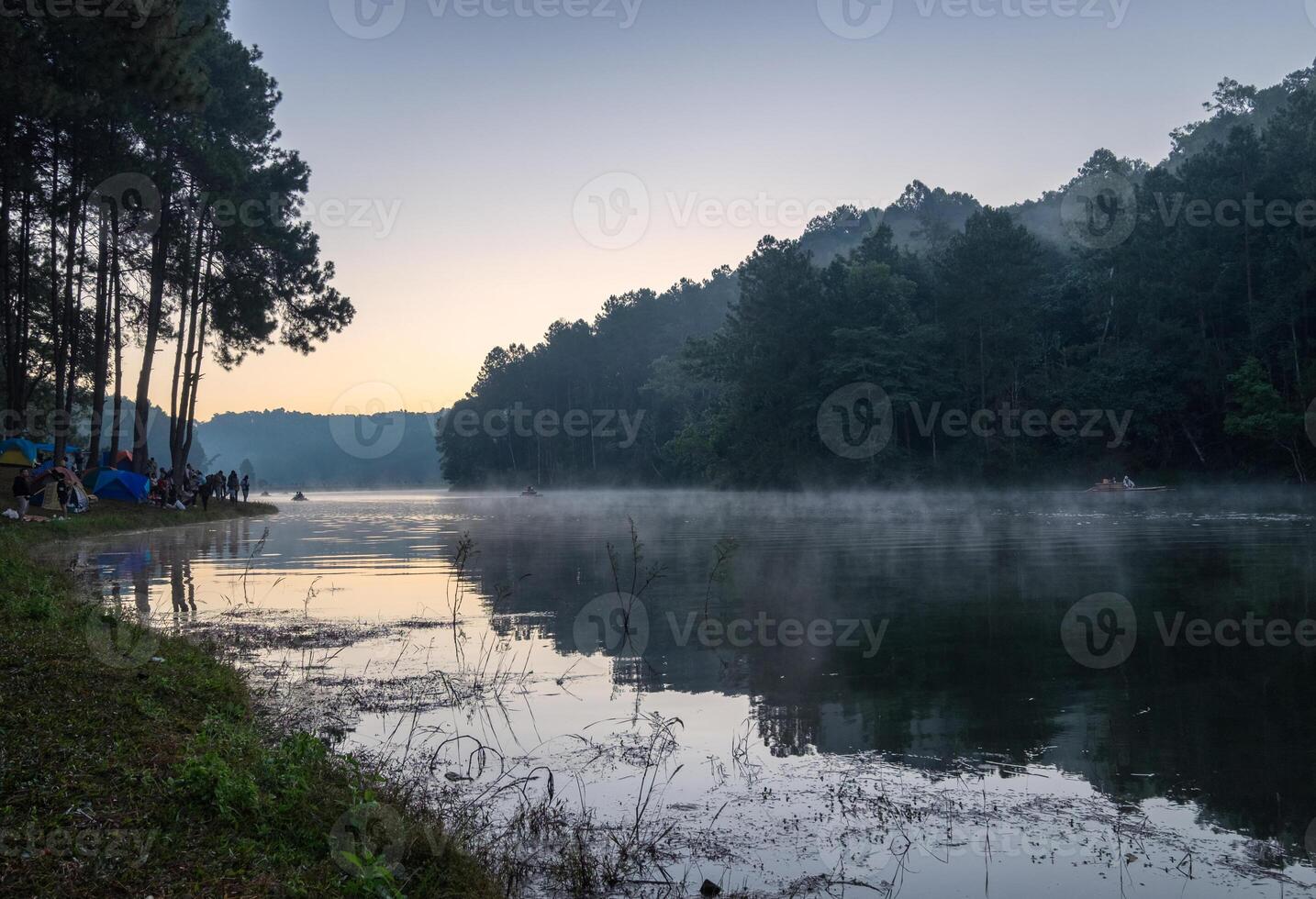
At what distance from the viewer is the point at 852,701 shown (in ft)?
30.0

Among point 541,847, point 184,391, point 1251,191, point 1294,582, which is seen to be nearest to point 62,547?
point 184,391

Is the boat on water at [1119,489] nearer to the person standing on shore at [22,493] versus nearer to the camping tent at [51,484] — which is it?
the camping tent at [51,484]

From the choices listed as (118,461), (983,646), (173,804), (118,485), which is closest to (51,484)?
(118,485)

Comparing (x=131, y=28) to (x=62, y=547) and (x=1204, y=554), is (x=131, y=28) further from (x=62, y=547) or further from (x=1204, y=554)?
(x=1204, y=554)

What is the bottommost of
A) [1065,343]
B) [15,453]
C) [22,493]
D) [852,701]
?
[852,701]

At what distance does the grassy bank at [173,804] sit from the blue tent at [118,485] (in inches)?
1288

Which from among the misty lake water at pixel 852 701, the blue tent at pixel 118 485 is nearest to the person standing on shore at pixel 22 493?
the misty lake water at pixel 852 701

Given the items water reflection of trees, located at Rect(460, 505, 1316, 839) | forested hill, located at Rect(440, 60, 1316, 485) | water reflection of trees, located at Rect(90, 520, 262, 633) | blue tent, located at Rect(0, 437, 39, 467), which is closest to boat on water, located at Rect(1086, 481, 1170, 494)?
forested hill, located at Rect(440, 60, 1316, 485)

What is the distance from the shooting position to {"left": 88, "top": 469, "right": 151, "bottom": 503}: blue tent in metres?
36.4

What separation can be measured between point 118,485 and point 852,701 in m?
35.3

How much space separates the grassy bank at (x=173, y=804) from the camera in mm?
4098

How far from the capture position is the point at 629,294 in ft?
521

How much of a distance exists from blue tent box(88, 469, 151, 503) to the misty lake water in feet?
59.0

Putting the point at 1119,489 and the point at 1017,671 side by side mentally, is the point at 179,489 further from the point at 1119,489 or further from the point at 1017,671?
the point at 1119,489
